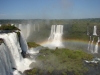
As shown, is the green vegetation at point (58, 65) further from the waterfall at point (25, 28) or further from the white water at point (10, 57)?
the waterfall at point (25, 28)

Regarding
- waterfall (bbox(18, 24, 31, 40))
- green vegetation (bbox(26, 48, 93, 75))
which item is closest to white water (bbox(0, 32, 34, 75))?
green vegetation (bbox(26, 48, 93, 75))

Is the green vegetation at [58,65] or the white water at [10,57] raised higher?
the white water at [10,57]

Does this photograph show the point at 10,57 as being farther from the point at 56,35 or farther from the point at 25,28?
the point at 25,28

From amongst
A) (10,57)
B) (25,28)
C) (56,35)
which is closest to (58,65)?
(10,57)

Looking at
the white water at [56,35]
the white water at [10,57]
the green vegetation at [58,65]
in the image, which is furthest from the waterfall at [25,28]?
the white water at [10,57]

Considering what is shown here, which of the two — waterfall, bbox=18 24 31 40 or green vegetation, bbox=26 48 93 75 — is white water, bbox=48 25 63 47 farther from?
green vegetation, bbox=26 48 93 75

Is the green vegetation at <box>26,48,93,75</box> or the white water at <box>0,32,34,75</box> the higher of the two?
the white water at <box>0,32,34,75</box>

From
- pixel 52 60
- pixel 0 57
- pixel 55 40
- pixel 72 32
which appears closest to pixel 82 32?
pixel 72 32

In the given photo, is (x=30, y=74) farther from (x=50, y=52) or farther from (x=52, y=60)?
(x=50, y=52)
